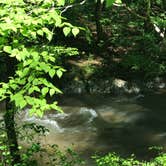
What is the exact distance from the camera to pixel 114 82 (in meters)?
16.6

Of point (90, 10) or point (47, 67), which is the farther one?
point (90, 10)

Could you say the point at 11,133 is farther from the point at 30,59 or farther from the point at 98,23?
the point at 98,23

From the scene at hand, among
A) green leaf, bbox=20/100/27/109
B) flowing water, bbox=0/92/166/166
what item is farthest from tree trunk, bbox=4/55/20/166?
flowing water, bbox=0/92/166/166

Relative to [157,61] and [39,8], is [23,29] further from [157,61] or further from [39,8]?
[157,61]

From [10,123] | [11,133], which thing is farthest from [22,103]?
[11,133]

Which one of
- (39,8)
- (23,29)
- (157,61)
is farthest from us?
(157,61)

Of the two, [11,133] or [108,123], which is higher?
[11,133]

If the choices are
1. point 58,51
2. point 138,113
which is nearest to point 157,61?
point 138,113

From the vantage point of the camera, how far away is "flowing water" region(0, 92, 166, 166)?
1192 cm

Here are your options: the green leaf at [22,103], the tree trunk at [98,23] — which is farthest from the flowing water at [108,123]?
the green leaf at [22,103]

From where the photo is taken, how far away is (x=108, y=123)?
13.5 meters

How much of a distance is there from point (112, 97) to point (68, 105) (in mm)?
2112

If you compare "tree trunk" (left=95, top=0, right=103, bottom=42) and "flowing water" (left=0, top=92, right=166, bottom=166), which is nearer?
"flowing water" (left=0, top=92, right=166, bottom=166)

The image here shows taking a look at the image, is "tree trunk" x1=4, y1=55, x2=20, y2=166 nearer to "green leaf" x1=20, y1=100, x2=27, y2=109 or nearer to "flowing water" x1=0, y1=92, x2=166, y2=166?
"green leaf" x1=20, y1=100, x2=27, y2=109
